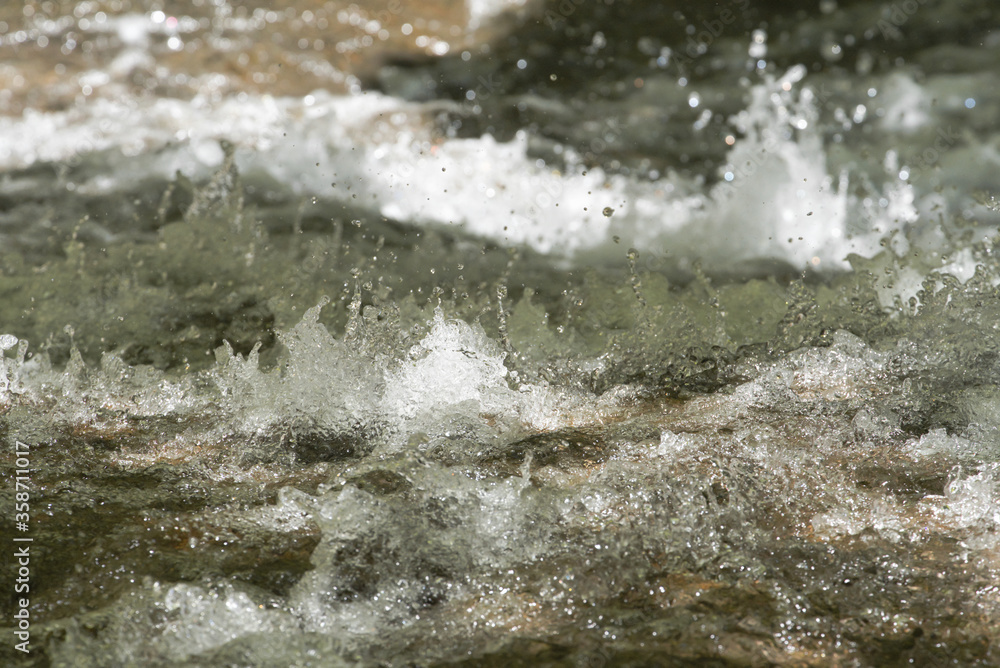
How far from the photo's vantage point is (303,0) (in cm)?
440

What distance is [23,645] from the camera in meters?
1.17

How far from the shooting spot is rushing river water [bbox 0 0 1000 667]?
121cm

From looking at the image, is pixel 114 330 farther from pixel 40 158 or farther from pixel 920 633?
pixel 40 158

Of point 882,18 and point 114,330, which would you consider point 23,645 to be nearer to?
point 114,330

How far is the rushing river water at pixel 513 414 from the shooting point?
1215mm

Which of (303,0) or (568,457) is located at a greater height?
(303,0)

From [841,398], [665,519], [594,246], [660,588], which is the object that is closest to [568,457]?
[665,519]

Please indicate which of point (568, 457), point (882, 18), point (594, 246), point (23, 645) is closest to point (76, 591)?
point (23, 645)

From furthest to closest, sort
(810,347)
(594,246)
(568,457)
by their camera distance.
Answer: (594,246) < (810,347) < (568,457)

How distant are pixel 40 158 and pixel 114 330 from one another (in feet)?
8.22

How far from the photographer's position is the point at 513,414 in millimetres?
1783

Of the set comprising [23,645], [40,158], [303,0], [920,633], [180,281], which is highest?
[303,0]

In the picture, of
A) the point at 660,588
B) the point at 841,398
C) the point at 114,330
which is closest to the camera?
the point at 660,588

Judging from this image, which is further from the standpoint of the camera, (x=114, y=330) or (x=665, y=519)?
(x=114, y=330)
